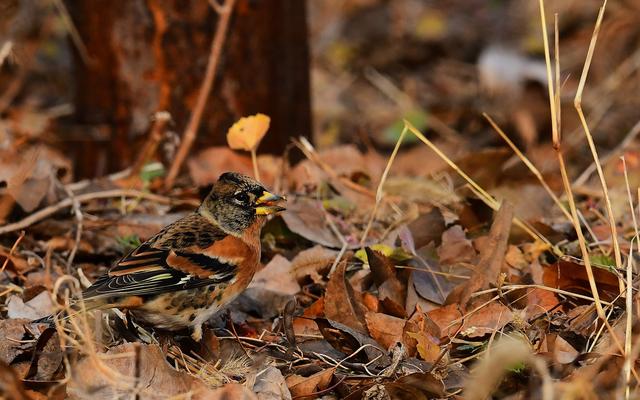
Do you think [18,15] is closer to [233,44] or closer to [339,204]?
[233,44]

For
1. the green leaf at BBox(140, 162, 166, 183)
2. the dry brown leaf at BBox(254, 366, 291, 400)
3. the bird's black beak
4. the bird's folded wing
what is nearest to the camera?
the dry brown leaf at BBox(254, 366, 291, 400)

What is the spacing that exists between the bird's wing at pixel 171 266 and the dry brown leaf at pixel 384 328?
0.57 metres

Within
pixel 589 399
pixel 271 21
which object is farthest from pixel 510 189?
pixel 589 399

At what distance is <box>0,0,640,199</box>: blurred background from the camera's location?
5.73 m

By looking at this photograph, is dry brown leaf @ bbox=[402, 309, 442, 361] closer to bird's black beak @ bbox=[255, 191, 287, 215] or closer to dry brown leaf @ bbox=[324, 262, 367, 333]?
dry brown leaf @ bbox=[324, 262, 367, 333]

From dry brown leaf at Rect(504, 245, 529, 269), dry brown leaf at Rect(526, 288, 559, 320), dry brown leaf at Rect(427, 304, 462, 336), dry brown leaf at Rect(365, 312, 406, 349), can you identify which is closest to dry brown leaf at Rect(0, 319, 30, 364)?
dry brown leaf at Rect(365, 312, 406, 349)

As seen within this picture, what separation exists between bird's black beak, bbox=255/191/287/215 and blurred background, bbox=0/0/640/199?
1118mm

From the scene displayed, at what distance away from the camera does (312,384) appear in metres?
3.26

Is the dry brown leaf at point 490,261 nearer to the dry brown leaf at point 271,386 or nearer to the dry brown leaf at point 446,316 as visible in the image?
the dry brown leaf at point 446,316

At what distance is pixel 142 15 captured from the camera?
5.65 metres

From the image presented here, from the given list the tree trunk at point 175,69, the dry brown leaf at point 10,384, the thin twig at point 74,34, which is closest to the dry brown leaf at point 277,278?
the dry brown leaf at point 10,384

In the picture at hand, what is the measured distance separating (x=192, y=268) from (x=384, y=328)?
2.49 ft

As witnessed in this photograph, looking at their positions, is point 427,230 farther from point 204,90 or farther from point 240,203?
point 204,90

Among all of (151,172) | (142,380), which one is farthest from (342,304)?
(151,172)
